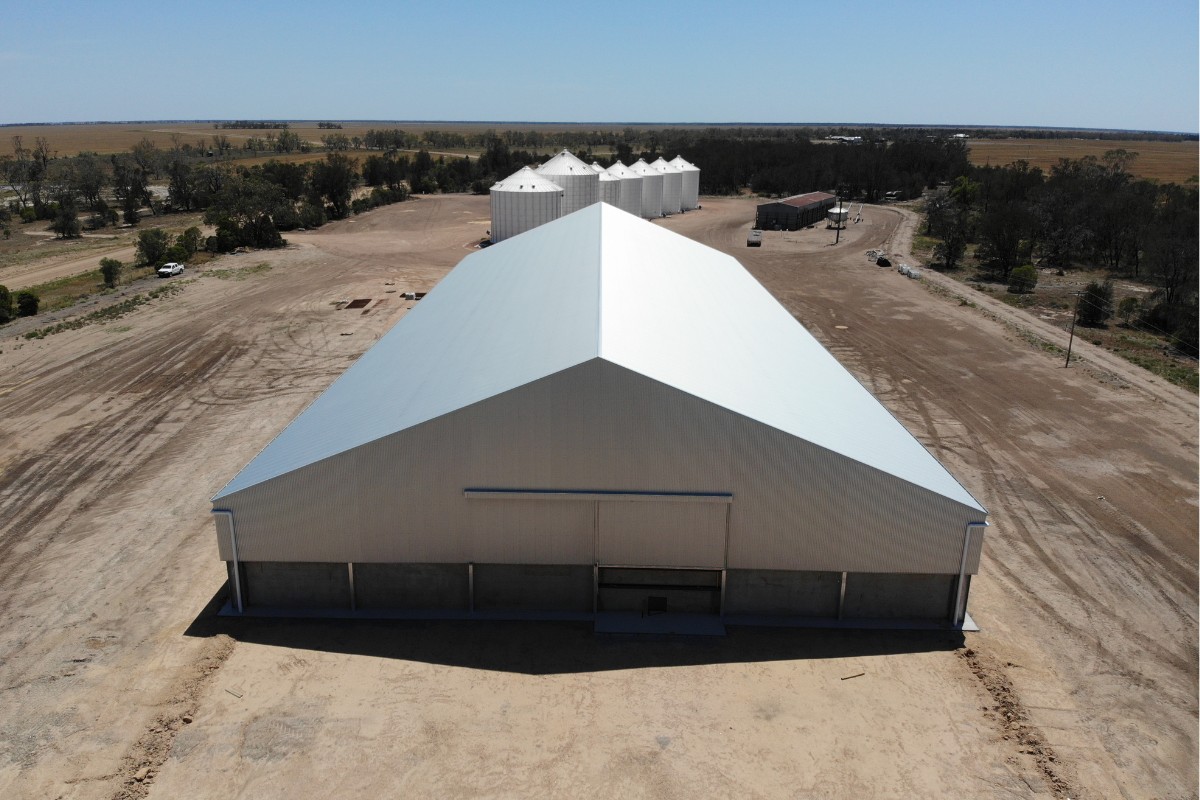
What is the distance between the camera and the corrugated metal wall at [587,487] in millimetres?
16734

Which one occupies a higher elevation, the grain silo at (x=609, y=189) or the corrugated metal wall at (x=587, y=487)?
the grain silo at (x=609, y=189)

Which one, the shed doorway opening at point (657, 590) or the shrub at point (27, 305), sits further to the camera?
the shrub at point (27, 305)

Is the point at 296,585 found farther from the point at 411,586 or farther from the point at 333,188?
the point at 333,188

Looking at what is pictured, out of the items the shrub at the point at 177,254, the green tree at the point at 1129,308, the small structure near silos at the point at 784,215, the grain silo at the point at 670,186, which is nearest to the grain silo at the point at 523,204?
the shrub at the point at 177,254

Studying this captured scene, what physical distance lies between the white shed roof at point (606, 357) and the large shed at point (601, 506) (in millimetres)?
126

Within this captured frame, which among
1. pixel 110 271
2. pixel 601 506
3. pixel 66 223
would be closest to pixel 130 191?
pixel 66 223

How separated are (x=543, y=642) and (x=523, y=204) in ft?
171

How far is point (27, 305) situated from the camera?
44094 millimetres

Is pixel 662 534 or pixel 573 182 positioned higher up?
pixel 573 182

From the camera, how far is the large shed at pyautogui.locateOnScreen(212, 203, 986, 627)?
16.8 meters

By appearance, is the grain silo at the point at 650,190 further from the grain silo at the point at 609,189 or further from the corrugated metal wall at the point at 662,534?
the corrugated metal wall at the point at 662,534

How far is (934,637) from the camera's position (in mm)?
17250

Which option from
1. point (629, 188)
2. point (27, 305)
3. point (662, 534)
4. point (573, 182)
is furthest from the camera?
point (629, 188)

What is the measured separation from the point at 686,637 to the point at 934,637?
5.62 m
